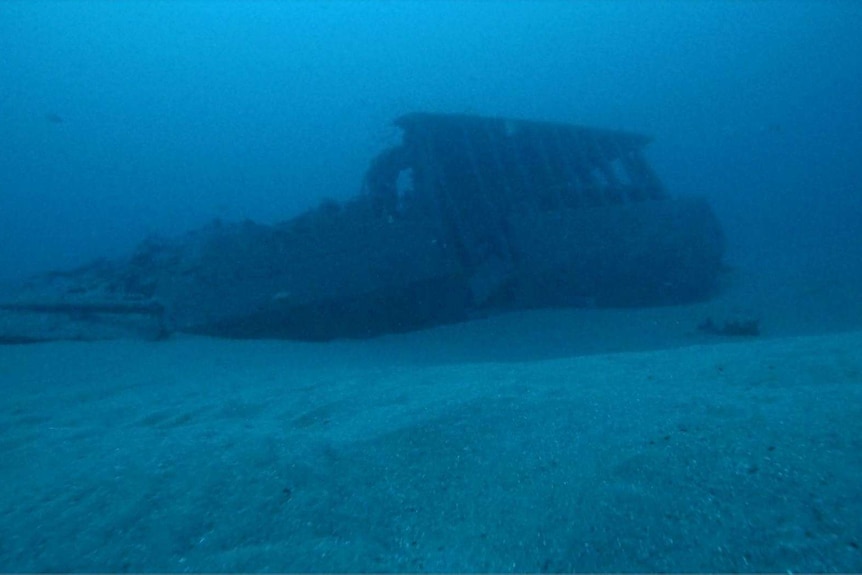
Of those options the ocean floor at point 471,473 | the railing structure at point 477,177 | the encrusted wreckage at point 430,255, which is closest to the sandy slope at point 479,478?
the ocean floor at point 471,473

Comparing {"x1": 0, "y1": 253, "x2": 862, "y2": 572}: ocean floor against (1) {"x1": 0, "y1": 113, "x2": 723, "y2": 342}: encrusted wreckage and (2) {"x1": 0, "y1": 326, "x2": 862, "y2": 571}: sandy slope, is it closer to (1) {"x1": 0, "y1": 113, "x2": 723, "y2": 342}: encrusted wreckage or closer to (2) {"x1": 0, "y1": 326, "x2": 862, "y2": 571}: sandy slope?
(2) {"x1": 0, "y1": 326, "x2": 862, "y2": 571}: sandy slope

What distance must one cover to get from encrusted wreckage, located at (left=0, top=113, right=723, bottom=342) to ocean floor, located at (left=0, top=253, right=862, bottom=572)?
327cm

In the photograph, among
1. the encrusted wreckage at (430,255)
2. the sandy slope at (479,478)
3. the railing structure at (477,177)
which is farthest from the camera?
the railing structure at (477,177)

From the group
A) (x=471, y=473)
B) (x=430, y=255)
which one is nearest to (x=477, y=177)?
(x=430, y=255)

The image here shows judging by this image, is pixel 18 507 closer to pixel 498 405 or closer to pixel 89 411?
pixel 89 411

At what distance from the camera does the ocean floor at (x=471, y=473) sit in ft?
5.52

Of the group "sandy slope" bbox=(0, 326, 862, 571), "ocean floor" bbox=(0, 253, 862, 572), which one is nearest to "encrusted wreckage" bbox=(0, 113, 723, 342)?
"ocean floor" bbox=(0, 253, 862, 572)

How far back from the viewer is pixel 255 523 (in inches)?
77.2

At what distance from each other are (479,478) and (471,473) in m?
0.06

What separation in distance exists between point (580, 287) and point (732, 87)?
12650 cm

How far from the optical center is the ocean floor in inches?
66.2

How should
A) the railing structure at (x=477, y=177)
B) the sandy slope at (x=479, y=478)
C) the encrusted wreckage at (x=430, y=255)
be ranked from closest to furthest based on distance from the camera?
the sandy slope at (x=479, y=478) < the encrusted wreckage at (x=430, y=255) < the railing structure at (x=477, y=177)

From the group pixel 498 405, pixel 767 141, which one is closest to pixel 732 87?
pixel 767 141

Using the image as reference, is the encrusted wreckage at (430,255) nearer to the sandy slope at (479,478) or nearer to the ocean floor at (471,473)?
the ocean floor at (471,473)
